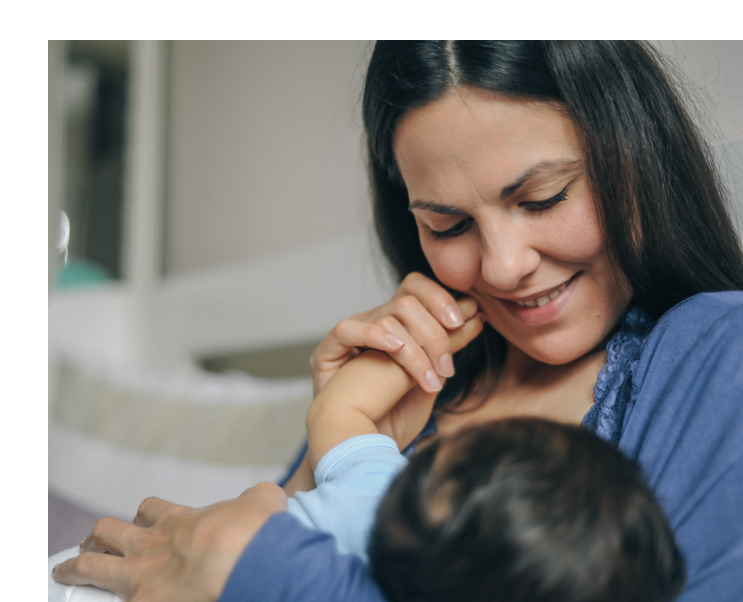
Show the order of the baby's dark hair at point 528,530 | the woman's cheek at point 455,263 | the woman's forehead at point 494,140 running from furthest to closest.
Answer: the woman's cheek at point 455,263 → the woman's forehead at point 494,140 → the baby's dark hair at point 528,530

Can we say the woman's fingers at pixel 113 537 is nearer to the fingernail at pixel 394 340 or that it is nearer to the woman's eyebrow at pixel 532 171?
the fingernail at pixel 394 340

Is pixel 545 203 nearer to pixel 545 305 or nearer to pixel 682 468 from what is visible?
pixel 545 305

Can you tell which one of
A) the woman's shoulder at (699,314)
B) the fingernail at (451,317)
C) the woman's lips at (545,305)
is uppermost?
the woman's shoulder at (699,314)

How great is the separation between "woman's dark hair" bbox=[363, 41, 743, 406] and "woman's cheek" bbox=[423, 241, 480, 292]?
0.15m

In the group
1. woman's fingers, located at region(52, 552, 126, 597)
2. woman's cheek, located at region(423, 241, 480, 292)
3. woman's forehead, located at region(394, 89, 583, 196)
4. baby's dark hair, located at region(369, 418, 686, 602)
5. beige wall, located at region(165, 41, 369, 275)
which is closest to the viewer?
baby's dark hair, located at region(369, 418, 686, 602)

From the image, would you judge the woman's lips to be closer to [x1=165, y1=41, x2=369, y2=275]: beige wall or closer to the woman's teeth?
the woman's teeth

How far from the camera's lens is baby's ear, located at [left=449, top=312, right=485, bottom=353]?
78 cm

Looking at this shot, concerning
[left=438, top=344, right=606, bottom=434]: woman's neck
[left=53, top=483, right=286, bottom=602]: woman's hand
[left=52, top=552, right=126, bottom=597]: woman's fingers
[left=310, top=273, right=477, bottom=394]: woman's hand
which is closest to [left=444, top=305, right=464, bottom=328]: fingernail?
[left=310, top=273, right=477, bottom=394]: woman's hand

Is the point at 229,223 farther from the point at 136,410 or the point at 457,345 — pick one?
the point at 457,345

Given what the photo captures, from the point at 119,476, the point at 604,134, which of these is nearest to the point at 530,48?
the point at 604,134

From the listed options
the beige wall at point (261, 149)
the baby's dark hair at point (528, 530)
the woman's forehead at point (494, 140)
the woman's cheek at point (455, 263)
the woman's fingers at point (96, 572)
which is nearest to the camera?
the baby's dark hair at point (528, 530)

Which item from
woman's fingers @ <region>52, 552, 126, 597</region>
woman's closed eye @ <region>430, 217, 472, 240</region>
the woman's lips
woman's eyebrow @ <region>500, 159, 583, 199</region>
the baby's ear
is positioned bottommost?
woman's fingers @ <region>52, 552, 126, 597</region>

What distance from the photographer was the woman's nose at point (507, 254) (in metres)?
0.62

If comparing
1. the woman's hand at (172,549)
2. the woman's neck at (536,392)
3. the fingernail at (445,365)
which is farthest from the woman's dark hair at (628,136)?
the woman's hand at (172,549)
